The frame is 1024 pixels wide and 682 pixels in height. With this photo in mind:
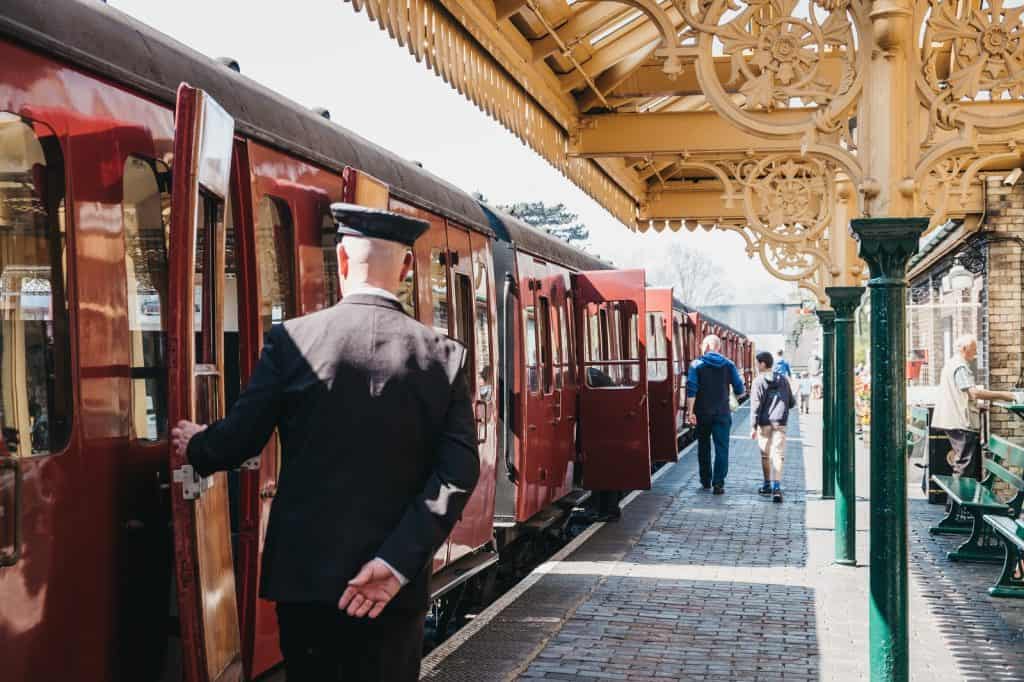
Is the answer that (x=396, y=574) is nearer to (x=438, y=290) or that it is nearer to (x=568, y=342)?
(x=438, y=290)

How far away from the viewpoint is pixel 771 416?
54.0ft

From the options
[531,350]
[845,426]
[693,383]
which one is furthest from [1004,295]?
[531,350]

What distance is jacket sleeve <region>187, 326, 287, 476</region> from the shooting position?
3.47 meters

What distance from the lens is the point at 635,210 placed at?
18.5 metres

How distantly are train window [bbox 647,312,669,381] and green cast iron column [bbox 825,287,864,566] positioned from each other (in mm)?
6053

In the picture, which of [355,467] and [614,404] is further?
[614,404]

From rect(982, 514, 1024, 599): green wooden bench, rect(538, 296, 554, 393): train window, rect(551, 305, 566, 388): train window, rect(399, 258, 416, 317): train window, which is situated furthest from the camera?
rect(551, 305, 566, 388): train window

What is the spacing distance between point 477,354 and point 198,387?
199 inches

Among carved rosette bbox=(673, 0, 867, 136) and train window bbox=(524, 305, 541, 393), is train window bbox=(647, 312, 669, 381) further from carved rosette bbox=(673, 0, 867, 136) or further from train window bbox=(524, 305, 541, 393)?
carved rosette bbox=(673, 0, 867, 136)

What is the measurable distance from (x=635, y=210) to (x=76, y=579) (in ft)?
49.7

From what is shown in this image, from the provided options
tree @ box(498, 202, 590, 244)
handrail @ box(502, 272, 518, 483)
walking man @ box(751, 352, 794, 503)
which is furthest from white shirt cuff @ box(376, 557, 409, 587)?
tree @ box(498, 202, 590, 244)

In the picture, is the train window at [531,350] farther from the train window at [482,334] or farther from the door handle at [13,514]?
the door handle at [13,514]

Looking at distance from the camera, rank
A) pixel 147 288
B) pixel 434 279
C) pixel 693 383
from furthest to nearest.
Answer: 1. pixel 693 383
2. pixel 434 279
3. pixel 147 288

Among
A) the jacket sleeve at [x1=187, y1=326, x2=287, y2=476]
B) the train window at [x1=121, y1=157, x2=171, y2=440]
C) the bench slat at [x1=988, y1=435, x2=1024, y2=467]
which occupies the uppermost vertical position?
the train window at [x1=121, y1=157, x2=171, y2=440]
